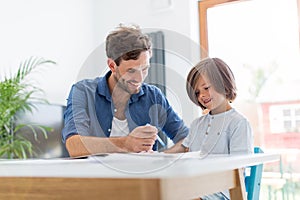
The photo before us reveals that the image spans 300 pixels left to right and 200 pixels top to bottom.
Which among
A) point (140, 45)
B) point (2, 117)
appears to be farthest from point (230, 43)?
→ point (140, 45)

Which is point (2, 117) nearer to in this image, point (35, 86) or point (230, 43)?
point (35, 86)

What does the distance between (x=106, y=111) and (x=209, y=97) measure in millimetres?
378

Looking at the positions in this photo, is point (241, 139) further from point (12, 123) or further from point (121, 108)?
point (12, 123)

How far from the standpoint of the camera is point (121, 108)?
1429mm

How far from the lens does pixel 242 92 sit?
10.9ft

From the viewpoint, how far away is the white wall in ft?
10.4

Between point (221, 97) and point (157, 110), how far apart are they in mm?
250

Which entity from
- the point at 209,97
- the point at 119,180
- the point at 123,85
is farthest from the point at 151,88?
the point at 119,180

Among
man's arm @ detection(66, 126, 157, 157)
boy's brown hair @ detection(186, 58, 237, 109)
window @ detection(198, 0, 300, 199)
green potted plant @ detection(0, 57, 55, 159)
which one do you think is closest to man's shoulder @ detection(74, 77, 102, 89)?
man's arm @ detection(66, 126, 157, 157)

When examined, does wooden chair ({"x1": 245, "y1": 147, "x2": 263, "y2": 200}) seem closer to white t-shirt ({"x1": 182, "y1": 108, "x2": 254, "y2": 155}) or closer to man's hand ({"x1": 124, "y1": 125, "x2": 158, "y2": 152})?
white t-shirt ({"x1": 182, "y1": 108, "x2": 254, "y2": 155})

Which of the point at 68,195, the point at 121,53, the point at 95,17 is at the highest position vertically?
the point at 95,17

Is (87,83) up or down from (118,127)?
up

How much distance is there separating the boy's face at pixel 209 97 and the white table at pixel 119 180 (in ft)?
1.53

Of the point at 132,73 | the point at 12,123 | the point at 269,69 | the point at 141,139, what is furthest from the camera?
the point at 269,69
